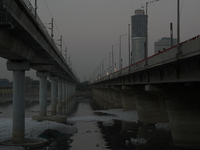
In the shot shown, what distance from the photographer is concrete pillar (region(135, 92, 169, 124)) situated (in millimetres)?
46594

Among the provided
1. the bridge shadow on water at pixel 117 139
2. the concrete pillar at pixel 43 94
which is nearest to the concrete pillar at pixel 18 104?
the bridge shadow on water at pixel 117 139

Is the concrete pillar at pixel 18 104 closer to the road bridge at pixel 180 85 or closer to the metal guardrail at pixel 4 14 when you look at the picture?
the metal guardrail at pixel 4 14

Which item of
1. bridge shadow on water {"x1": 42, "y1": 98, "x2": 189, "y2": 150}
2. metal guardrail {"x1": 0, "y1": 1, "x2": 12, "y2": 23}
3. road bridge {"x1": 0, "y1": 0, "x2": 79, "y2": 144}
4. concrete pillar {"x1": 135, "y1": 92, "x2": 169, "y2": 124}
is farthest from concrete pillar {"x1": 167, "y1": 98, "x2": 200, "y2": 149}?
metal guardrail {"x1": 0, "y1": 1, "x2": 12, "y2": 23}

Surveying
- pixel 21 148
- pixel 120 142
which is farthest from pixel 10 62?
pixel 120 142

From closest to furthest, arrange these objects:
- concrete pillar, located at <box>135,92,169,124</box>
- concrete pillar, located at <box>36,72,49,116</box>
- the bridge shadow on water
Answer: the bridge shadow on water → concrete pillar, located at <box>135,92,169,124</box> → concrete pillar, located at <box>36,72,49,116</box>

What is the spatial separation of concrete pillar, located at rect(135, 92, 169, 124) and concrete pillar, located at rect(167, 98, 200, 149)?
1589cm

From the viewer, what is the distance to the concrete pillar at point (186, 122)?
2880 centimetres

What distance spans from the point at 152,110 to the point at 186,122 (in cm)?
1784

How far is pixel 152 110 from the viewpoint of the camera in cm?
4722

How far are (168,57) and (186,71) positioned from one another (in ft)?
7.95

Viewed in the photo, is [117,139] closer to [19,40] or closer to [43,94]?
[19,40]

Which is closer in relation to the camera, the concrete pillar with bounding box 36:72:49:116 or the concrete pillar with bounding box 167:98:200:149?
the concrete pillar with bounding box 167:98:200:149

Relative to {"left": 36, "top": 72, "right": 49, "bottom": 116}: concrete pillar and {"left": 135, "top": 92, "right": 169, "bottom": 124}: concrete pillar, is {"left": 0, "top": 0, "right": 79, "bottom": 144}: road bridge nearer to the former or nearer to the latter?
{"left": 36, "top": 72, "right": 49, "bottom": 116}: concrete pillar

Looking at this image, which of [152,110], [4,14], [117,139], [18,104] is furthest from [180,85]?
[4,14]
